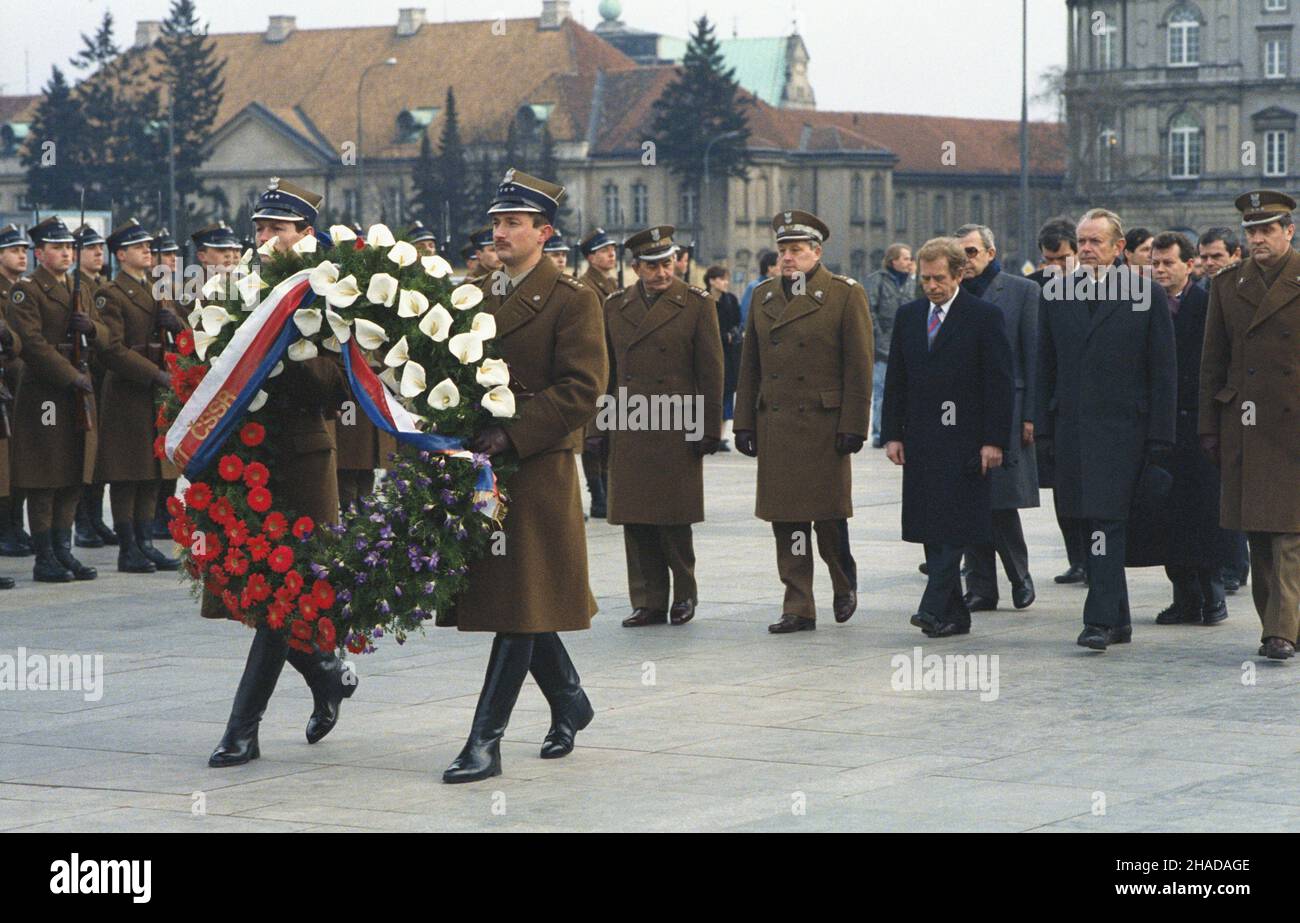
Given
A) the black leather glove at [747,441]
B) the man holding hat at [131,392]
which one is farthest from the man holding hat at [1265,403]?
the man holding hat at [131,392]

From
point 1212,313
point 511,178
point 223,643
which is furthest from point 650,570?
point 511,178

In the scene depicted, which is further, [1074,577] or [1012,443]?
[1074,577]

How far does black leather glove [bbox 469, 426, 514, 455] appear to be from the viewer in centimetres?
800

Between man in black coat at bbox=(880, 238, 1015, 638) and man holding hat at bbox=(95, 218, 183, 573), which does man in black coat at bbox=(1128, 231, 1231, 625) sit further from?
man holding hat at bbox=(95, 218, 183, 573)

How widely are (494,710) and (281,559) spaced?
2.98ft

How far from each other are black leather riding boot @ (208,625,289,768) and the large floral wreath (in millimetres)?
330

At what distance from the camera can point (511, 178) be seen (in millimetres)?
8359

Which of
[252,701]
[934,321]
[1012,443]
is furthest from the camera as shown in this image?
[1012,443]

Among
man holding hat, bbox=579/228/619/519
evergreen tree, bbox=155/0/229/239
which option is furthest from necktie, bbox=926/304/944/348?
evergreen tree, bbox=155/0/229/239

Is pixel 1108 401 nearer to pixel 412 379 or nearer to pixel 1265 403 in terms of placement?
pixel 1265 403

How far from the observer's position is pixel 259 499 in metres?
8.12

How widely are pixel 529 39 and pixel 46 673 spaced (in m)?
110

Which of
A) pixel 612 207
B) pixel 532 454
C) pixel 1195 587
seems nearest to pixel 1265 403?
pixel 1195 587
